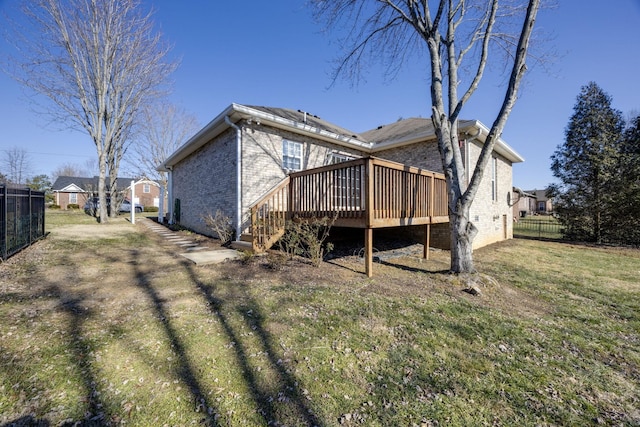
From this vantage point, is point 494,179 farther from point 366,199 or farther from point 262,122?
point 262,122

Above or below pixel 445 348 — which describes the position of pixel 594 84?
above

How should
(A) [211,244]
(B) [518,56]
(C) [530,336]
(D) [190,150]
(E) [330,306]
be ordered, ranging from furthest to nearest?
(D) [190,150] < (A) [211,244] < (B) [518,56] < (E) [330,306] < (C) [530,336]

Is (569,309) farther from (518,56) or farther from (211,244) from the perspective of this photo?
(211,244)

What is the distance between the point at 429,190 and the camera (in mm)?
7207

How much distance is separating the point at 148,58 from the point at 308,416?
61.8 feet

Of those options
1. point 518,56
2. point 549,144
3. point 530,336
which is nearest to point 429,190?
point 518,56

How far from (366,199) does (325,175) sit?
4.86ft

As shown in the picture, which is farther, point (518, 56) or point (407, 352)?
point (518, 56)

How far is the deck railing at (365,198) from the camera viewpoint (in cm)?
538

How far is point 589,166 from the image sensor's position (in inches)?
496

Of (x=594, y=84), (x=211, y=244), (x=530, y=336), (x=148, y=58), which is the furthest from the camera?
(x=148, y=58)

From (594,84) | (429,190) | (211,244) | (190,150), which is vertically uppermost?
(594,84)

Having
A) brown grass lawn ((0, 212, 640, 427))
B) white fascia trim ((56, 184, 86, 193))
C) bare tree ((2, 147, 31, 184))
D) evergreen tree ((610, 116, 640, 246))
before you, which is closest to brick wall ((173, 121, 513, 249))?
brown grass lawn ((0, 212, 640, 427))

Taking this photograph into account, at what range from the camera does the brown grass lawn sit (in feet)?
6.43
